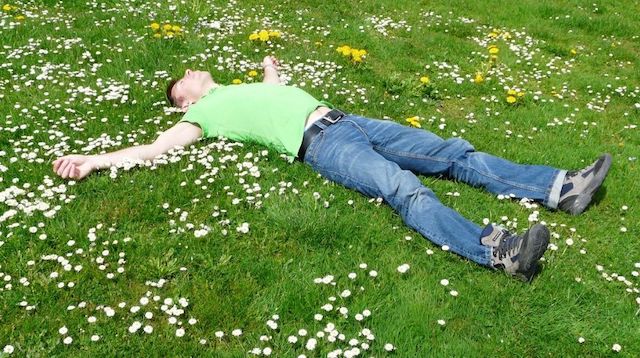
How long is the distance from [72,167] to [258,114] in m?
2.14

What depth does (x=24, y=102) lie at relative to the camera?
7852 millimetres

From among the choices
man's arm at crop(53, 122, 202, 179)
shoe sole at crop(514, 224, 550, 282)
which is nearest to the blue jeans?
shoe sole at crop(514, 224, 550, 282)

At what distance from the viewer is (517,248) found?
514 centimetres

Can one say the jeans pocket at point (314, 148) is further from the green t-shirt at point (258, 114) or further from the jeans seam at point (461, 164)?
the jeans seam at point (461, 164)

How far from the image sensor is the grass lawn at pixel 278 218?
4.67m

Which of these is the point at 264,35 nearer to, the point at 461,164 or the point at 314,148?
the point at 314,148

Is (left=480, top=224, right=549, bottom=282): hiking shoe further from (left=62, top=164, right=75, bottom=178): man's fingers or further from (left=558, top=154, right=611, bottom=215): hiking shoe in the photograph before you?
(left=62, top=164, right=75, bottom=178): man's fingers

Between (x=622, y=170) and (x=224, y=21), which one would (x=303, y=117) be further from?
(x=224, y=21)

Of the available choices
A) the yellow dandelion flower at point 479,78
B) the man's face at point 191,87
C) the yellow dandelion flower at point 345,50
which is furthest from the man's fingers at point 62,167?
the yellow dandelion flower at point 479,78

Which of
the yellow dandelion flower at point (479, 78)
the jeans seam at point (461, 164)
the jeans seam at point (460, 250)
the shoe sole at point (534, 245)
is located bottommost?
the yellow dandelion flower at point (479, 78)

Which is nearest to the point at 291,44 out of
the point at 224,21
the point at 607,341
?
the point at 224,21

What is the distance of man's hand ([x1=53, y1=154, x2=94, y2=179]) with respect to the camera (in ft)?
20.4

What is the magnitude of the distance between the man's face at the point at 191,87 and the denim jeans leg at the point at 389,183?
6.49ft

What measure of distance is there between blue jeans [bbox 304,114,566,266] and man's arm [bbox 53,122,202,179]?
149cm
